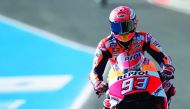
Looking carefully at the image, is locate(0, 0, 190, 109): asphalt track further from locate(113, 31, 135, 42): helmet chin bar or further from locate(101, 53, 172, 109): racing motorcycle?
locate(101, 53, 172, 109): racing motorcycle

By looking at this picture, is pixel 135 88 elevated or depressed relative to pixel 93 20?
depressed

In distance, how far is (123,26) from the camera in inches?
313

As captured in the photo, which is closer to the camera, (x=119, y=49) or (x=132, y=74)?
(x=132, y=74)

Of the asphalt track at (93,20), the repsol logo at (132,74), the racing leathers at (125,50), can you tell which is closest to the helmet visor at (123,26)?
the racing leathers at (125,50)

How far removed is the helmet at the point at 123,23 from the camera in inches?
312

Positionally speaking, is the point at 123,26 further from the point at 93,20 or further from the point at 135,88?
the point at 93,20

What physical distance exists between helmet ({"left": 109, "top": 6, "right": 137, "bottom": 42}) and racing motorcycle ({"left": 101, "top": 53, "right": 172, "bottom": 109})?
0.44m

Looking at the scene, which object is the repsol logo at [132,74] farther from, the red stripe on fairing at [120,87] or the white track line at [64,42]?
the white track line at [64,42]

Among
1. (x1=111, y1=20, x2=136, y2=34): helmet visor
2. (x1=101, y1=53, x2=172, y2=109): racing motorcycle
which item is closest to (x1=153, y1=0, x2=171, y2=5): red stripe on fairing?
(x1=111, y1=20, x2=136, y2=34): helmet visor

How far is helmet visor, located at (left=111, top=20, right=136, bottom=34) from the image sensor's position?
7930 millimetres

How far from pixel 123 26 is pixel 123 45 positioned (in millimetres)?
487

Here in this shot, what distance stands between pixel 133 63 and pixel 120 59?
23cm

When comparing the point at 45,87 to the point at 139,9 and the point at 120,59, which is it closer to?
the point at 120,59

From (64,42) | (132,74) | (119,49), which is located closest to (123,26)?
(119,49)
